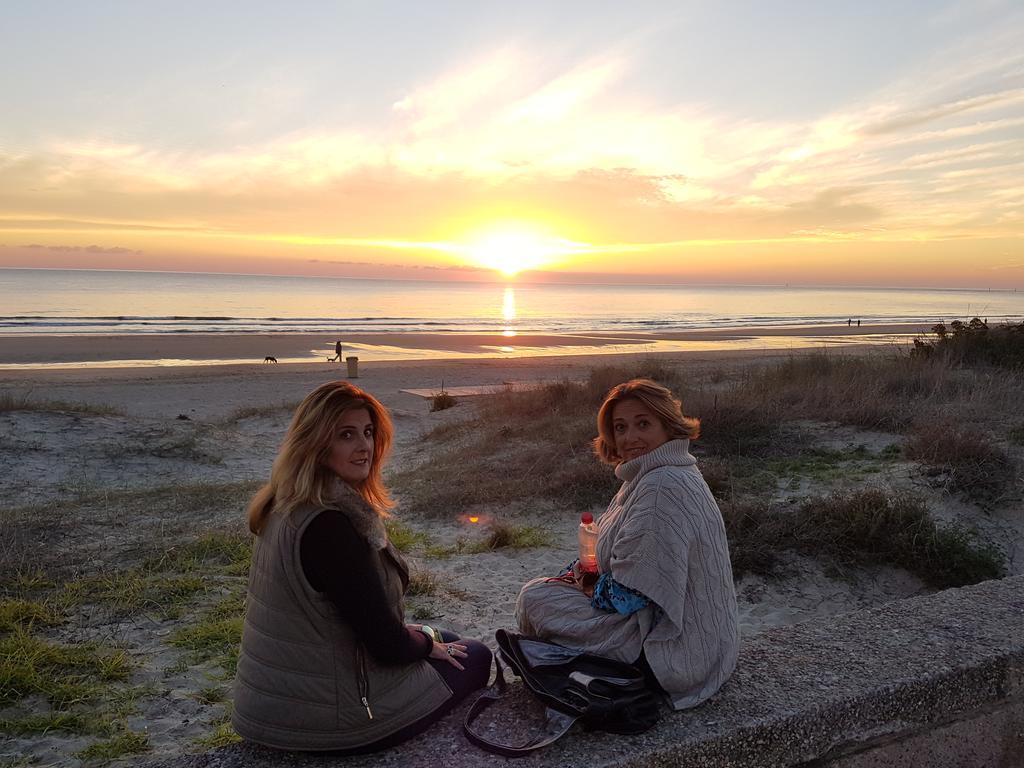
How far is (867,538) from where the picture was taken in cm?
547

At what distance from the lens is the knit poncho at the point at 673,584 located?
2.45 meters

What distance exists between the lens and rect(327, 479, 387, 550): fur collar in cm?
228

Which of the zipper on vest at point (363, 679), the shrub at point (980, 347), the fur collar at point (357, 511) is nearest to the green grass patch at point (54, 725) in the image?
the zipper on vest at point (363, 679)

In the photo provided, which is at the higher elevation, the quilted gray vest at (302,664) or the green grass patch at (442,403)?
the quilted gray vest at (302,664)

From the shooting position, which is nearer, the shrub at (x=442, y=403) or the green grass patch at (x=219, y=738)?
the green grass patch at (x=219, y=738)

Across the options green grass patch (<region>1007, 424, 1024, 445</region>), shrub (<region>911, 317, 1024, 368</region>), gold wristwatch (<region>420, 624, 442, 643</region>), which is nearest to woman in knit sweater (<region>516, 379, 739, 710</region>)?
gold wristwatch (<region>420, 624, 442, 643</region>)

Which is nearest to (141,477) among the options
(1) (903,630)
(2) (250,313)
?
(1) (903,630)

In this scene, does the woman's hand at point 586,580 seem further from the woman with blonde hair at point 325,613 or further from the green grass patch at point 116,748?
the green grass patch at point 116,748

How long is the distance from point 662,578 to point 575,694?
18.8 inches

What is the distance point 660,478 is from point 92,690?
10.7ft

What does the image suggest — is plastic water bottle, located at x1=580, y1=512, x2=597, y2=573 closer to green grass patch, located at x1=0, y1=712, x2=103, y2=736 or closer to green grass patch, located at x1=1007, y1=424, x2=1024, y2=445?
green grass patch, located at x1=0, y1=712, x2=103, y2=736

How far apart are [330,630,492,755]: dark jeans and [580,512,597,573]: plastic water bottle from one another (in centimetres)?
53

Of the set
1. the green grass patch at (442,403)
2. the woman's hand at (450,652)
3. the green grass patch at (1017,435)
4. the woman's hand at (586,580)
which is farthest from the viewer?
the green grass patch at (442,403)

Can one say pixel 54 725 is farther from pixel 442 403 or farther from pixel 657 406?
pixel 442 403
